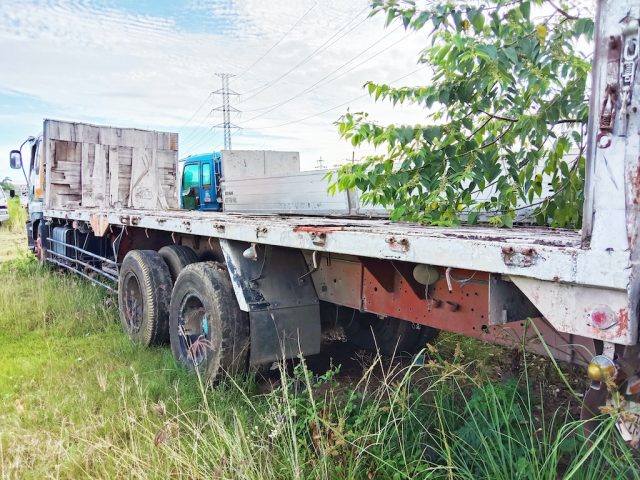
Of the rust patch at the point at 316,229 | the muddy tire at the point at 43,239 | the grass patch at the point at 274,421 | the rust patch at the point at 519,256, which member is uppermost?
the rust patch at the point at 316,229

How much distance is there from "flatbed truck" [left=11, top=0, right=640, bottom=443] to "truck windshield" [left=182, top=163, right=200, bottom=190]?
798 centimetres

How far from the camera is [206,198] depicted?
48.4 ft

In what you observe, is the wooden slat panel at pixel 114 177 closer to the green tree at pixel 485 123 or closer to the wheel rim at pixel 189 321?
the wheel rim at pixel 189 321

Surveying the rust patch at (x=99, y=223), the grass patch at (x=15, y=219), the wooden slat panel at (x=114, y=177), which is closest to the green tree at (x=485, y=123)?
the rust patch at (x=99, y=223)

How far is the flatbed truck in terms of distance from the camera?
1598 mm

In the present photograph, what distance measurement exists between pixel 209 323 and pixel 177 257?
1.28 m

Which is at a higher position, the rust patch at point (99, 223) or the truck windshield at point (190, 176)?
the truck windshield at point (190, 176)

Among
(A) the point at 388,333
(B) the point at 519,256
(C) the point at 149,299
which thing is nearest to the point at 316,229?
(B) the point at 519,256

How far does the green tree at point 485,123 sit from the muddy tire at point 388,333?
1234 mm

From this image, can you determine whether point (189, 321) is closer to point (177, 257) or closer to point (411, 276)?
point (177, 257)

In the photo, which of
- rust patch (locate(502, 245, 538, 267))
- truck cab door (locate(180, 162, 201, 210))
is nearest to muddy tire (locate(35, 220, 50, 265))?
truck cab door (locate(180, 162, 201, 210))

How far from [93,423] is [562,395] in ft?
9.75

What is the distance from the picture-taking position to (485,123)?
10.5 feet

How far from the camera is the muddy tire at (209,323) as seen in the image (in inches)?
135
